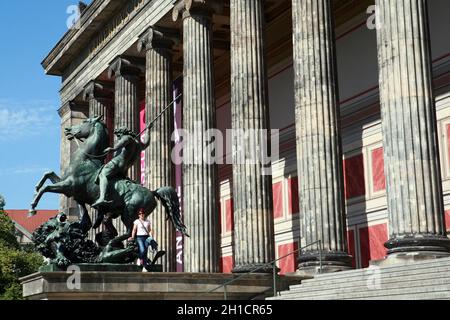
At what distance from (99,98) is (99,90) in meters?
0.40

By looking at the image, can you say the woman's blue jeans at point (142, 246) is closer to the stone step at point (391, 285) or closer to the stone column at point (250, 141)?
the stone step at point (391, 285)

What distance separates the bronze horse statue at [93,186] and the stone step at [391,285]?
4253 mm

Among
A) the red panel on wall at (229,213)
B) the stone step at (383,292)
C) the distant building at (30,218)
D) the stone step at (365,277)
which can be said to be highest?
the distant building at (30,218)

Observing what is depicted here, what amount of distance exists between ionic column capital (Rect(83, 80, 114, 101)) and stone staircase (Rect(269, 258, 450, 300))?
2167cm

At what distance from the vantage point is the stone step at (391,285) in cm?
1470

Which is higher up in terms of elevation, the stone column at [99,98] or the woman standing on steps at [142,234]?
the stone column at [99,98]

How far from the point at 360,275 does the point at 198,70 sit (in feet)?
37.8

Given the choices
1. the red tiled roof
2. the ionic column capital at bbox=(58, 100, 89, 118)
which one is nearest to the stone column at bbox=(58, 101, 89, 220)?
the ionic column capital at bbox=(58, 100, 89, 118)

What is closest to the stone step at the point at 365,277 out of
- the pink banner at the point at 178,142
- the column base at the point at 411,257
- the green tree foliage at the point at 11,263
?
the column base at the point at 411,257

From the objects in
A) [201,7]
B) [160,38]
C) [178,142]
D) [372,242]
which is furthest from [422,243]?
[160,38]

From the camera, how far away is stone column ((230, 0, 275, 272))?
22.9m

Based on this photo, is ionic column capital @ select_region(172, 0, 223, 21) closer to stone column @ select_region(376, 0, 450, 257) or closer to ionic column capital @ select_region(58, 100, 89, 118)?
stone column @ select_region(376, 0, 450, 257)

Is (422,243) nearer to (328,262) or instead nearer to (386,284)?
(386,284)
